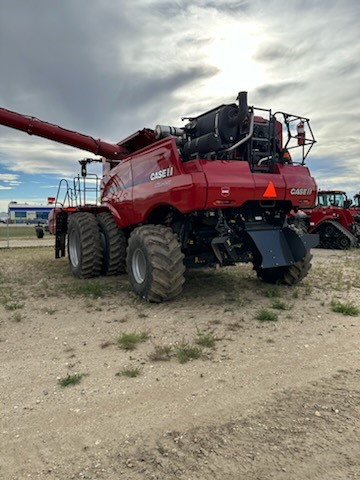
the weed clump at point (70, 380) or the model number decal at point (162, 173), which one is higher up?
the model number decal at point (162, 173)

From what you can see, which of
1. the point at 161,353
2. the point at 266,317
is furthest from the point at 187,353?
the point at 266,317

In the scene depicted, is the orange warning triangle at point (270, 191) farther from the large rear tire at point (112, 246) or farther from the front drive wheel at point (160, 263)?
the large rear tire at point (112, 246)

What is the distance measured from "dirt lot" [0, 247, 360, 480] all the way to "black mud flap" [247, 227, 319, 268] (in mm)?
666

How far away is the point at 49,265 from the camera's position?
1134 cm

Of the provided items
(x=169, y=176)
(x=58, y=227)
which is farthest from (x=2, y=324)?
Answer: (x=58, y=227)

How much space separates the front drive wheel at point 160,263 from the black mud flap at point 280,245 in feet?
4.23

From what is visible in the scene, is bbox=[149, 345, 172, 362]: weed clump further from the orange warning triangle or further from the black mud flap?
the orange warning triangle

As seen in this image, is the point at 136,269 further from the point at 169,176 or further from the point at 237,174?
the point at 237,174

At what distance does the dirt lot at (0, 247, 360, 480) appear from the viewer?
251 centimetres

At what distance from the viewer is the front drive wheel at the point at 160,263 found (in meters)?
6.01

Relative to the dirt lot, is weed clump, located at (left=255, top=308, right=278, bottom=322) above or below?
above

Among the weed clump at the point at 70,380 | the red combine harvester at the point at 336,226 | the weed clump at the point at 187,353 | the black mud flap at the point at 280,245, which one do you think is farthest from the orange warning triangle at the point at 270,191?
the red combine harvester at the point at 336,226

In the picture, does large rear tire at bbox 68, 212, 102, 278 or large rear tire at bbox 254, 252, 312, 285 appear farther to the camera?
large rear tire at bbox 68, 212, 102, 278

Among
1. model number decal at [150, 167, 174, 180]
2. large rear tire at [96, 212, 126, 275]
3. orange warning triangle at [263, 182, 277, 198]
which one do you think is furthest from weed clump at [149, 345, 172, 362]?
large rear tire at [96, 212, 126, 275]
